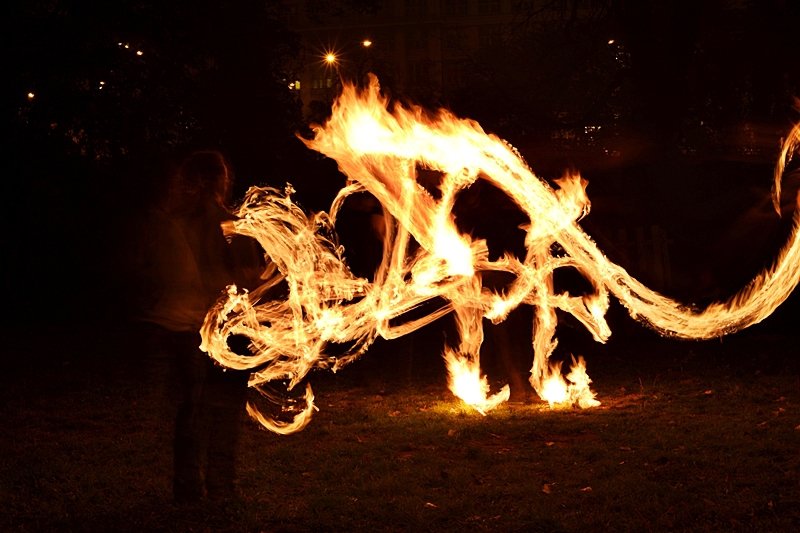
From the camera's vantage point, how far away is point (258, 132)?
21.4 meters

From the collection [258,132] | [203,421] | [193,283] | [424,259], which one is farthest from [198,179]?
[258,132]

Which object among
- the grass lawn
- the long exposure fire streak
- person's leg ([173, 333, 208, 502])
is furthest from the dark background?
person's leg ([173, 333, 208, 502])

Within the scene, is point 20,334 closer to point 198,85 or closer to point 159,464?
point 198,85

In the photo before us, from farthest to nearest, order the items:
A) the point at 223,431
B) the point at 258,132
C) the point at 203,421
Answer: the point at 258,132
the point at 203,421
the point at 223,431

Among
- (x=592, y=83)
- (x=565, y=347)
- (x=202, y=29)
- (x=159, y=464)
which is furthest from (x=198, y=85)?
(x=592, y=83)

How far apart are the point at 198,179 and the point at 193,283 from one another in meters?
0.62

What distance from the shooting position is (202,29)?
2003 cm

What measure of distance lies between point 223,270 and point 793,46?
1552 cm

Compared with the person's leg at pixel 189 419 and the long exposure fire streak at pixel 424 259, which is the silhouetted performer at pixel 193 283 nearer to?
the person's leg at pixel 189 419

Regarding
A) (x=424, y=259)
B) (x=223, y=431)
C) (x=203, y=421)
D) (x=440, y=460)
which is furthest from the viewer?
(x=424, y=259)

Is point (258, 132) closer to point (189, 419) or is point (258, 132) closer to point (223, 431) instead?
point (223, 431)

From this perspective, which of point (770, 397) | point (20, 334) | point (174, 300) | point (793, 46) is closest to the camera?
point (174, 300)

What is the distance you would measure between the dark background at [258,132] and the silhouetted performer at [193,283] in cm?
1049

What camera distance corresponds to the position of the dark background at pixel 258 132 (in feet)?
56.9
